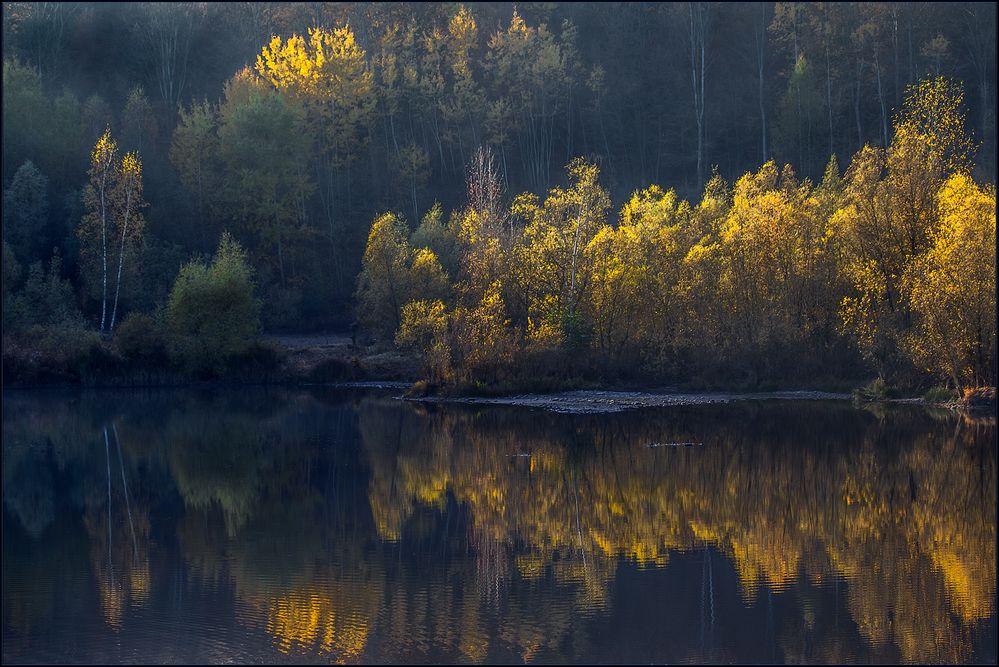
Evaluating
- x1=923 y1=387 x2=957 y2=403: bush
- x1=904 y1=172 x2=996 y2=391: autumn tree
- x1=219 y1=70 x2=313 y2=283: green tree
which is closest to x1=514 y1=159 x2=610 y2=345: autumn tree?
x1=904 y1=172 x2=996 y2=391: autumn tree

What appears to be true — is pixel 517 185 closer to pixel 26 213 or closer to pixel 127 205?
pixel 127 205

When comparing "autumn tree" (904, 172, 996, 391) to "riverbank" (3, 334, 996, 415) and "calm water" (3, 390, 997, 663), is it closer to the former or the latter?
"riverbank" (3, 334, 996, 415)

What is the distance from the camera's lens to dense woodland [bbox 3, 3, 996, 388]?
144ft

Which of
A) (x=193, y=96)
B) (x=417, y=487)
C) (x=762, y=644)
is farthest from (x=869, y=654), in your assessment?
(x=193, y=96)

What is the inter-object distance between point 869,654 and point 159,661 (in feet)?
29.8

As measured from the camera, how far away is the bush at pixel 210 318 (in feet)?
168

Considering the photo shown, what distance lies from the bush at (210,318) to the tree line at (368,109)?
18.6 ft

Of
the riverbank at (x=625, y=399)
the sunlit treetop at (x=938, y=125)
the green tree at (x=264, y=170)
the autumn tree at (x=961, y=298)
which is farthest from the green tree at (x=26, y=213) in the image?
the autumn tree at (x=961, y=298)

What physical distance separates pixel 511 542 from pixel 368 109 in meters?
50.7

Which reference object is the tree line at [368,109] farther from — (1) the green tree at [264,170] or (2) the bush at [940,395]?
(2) the bush at [940,395]

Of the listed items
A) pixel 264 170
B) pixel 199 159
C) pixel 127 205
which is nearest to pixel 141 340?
pixel 127 205

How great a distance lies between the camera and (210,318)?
5150 centimetres

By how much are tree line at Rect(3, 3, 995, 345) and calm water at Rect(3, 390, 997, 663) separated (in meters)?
26.1

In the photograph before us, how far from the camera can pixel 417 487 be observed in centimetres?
2633
